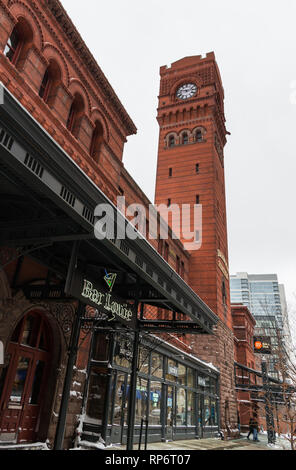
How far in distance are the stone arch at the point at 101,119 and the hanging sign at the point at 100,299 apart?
784 centimetres

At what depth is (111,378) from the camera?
40.1ft

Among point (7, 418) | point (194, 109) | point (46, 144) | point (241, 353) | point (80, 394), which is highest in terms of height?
point (194, 109)

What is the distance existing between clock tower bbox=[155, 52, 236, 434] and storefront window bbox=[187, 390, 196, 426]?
481 cm

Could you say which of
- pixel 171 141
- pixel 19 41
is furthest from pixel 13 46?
pixel 171 141

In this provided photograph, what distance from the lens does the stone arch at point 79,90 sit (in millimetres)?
11819

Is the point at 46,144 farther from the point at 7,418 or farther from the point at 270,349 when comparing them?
the point at 270,349

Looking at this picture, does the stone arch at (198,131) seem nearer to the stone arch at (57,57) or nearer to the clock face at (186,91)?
the clock face at (186,91)

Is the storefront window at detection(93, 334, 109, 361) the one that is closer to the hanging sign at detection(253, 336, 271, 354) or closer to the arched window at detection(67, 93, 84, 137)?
the arched window at detection(67, 93, 84, 137)

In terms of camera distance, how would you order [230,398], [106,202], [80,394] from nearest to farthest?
1. [106,202]
2. [80,394]
3. [230,398]

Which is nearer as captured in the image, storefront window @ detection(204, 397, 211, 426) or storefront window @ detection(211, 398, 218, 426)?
storefront window @ detection(204, 397, 211, 426)

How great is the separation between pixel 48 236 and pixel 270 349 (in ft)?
57.0

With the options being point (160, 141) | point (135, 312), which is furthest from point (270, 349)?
point (160, 141)

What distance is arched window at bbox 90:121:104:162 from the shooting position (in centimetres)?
1312

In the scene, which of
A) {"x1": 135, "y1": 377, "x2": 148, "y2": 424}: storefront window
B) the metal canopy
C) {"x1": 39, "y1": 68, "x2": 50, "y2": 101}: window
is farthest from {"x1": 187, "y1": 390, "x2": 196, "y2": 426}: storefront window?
{"x1": 39, "y1": 68, "x2": 50, "y2": 101}: window
